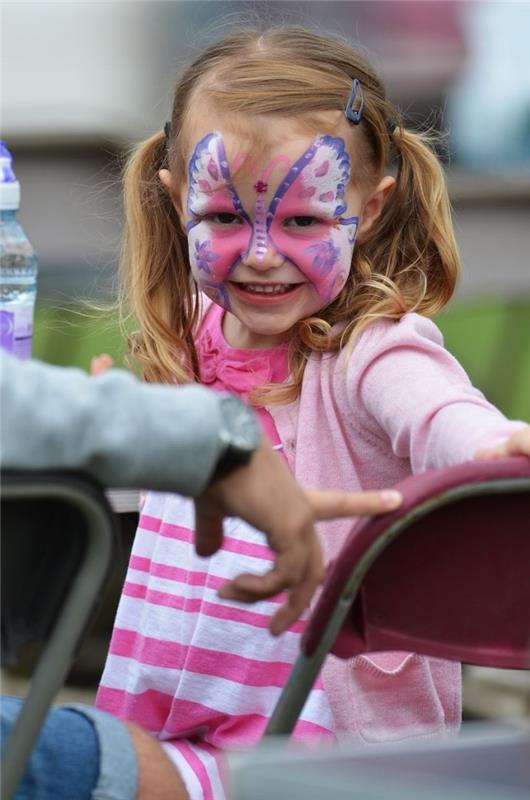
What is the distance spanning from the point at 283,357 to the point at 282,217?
0.24 metres

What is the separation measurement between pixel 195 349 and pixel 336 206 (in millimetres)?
389

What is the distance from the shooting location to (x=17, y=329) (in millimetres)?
2270

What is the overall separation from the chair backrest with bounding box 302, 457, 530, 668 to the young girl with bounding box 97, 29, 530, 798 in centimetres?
41

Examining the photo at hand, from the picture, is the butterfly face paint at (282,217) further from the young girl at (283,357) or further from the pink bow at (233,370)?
the pink bow at (233,370)

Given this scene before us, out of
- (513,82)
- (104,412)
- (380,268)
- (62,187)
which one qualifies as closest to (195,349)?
(380,268)

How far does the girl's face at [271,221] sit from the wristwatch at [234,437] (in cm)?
80

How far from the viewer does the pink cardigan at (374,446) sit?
2.18 meters

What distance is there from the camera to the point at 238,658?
2330 mm

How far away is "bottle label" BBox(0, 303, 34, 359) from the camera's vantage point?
2260 millimetres

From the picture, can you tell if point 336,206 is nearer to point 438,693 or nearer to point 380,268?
point 380,268

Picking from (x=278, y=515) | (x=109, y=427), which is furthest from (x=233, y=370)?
(x=109, y=427)

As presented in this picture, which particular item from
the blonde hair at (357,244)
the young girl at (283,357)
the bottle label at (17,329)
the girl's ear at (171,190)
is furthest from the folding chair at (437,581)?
the girl's ear at (171,190)

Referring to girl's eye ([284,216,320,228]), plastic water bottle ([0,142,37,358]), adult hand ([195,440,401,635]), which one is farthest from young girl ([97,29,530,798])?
adult hand ([195,440,401,635])

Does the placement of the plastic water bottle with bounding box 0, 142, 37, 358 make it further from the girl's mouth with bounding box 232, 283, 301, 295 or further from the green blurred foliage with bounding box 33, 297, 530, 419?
the green blurred foliage with bounding box 33, 297, 530, 419
